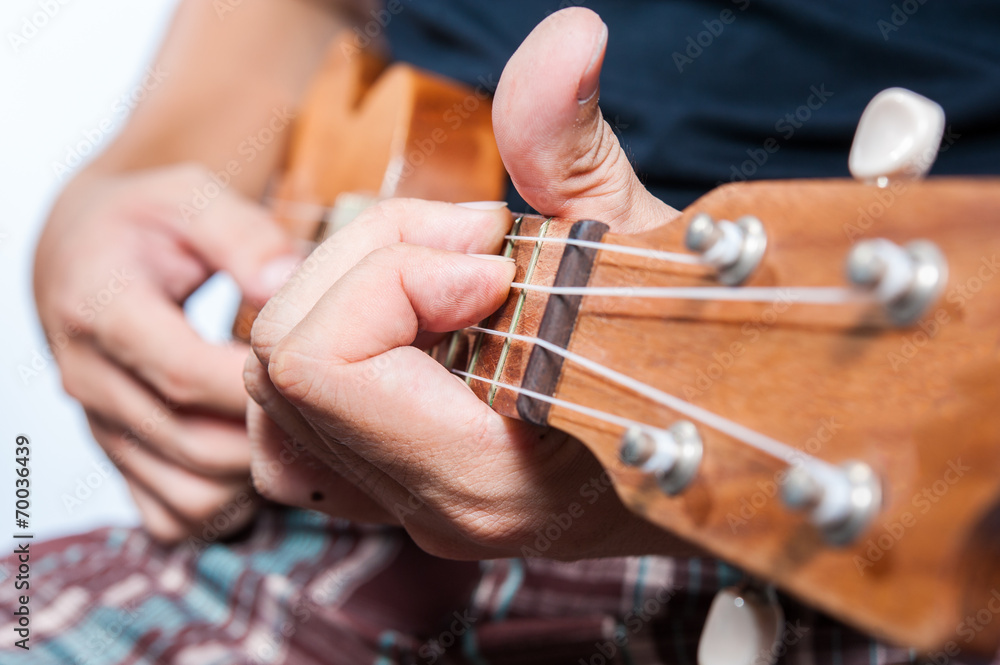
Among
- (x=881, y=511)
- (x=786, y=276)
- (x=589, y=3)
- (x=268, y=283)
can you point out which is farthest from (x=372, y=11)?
(x=881, y=511)

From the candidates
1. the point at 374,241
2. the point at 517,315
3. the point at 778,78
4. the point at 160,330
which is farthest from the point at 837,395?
the point at 160,330

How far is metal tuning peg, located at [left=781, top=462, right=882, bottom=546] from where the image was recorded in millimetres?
315

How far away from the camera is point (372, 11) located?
1.42 meters

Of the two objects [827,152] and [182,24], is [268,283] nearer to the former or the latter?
[827,152]

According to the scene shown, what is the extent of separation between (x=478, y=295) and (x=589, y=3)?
0.59 metres

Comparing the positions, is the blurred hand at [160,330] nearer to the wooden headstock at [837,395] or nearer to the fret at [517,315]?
the fret at [517,315]

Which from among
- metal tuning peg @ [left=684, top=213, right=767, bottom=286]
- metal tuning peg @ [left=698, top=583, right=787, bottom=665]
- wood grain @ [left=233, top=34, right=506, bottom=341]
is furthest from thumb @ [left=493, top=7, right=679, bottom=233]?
wood grain @ [left=233, top=34, right=506, bottom=341]

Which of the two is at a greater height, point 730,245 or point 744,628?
point 730,245

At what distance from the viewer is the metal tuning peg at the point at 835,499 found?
1.03 feet

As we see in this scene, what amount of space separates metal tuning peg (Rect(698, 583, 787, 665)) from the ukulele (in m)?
0.12

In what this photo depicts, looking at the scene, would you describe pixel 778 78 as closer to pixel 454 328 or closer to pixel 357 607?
pixel 454 328

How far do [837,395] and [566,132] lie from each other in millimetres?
249

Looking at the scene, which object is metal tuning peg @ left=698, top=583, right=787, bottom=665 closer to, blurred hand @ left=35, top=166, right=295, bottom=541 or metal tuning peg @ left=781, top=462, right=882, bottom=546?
metal tuning peg @ left=781, top=462, right=882, bottom=546

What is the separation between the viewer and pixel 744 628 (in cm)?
49
